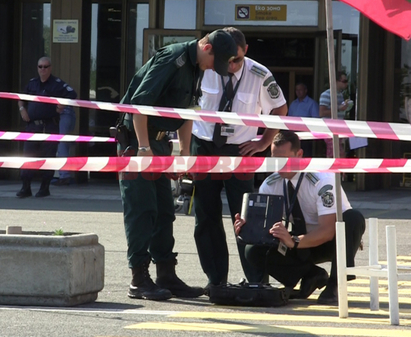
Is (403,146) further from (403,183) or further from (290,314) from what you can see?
(290,314)

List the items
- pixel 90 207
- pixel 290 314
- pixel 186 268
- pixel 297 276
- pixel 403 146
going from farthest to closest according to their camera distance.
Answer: pixel 403 146
pixel 90 207
pixel 186 268
pixel 297 276
pixel 290 314

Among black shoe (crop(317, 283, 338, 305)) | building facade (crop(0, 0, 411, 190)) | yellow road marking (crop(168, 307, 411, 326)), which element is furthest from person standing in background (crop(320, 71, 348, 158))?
yellow road marking (crop(168, 307, 411, 326))

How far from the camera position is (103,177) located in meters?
16.8

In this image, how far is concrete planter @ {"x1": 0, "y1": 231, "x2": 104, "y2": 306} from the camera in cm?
571

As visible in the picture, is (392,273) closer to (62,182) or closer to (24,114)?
(24,114)

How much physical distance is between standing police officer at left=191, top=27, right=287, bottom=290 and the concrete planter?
3.35 feet

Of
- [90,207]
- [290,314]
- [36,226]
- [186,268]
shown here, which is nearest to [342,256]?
[290,314]

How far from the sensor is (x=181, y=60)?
19.8 feet

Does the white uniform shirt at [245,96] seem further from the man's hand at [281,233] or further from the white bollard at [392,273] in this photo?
the white bollard at [392,273]

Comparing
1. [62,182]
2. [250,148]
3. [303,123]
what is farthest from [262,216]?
[62,182]

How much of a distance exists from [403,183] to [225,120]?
10382mm

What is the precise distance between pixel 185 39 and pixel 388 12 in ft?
33.1

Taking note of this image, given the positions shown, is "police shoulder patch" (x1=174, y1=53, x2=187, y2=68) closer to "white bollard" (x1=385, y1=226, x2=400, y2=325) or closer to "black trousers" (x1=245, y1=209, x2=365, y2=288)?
"black trousers" (x1=245, y1=209, x2=365, y2=288)

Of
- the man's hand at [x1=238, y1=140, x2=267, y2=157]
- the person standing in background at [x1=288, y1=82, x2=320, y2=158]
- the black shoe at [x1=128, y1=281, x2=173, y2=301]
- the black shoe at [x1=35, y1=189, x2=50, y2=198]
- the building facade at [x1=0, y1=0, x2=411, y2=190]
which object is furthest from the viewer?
the building facade at [x1=0, y1=0, x2=411, y2=190]
